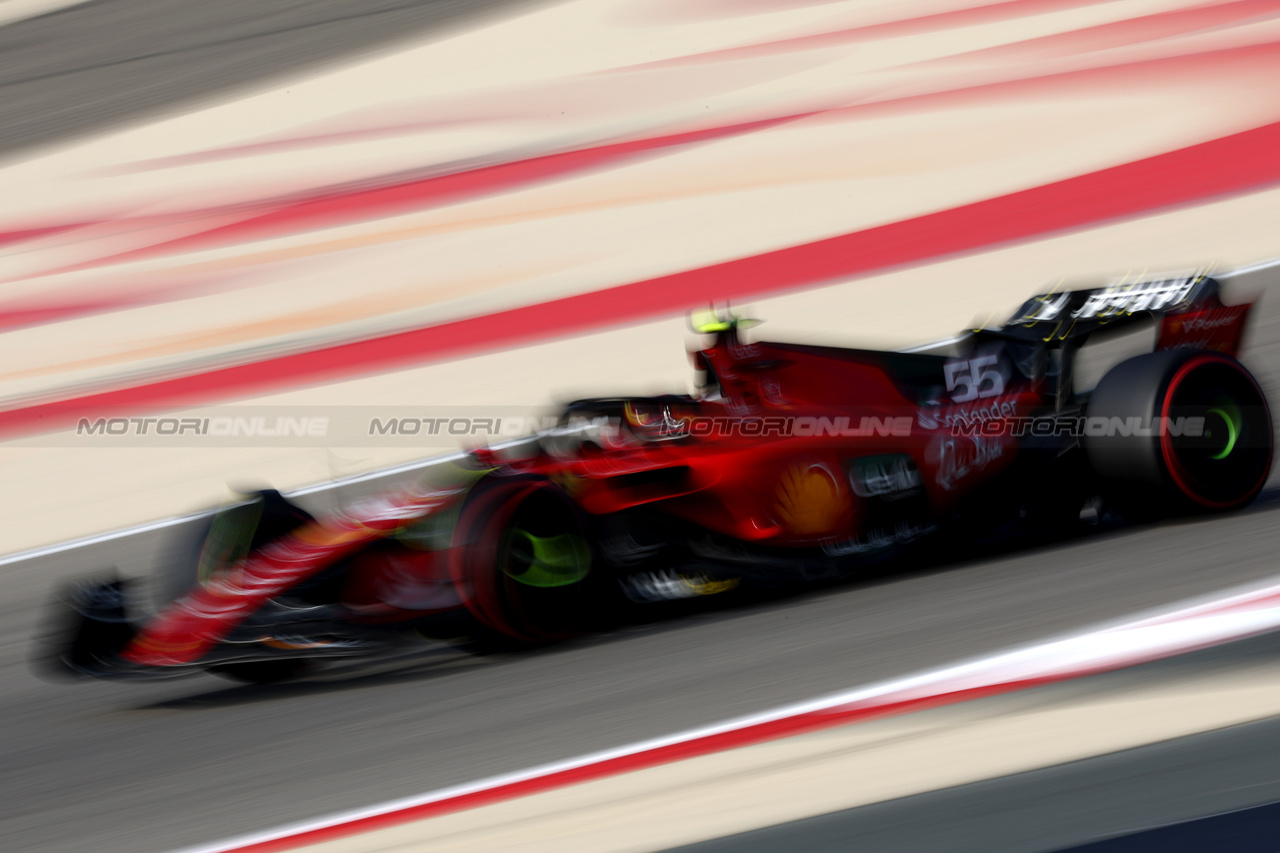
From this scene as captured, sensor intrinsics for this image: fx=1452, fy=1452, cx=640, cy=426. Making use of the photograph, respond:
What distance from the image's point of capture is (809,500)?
15.2 feet

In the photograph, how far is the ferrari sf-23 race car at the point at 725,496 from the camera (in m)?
4.29

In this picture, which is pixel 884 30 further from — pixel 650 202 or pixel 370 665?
pixel 370 665

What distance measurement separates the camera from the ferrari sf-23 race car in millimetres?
4289

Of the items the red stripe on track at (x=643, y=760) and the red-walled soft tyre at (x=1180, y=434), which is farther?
the red-walled soft tyre at (x=1180, y=434)

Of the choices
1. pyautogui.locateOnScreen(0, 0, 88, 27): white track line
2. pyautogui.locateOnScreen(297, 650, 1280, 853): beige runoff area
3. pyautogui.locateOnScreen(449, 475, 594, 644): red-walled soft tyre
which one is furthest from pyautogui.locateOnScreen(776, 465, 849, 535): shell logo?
pyautogui.locateOnScreen(0, 0, 88, 27): white track line

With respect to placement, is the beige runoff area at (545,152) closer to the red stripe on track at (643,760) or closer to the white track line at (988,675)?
the white track line at (988,675)

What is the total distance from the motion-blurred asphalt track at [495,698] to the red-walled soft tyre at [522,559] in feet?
0.49

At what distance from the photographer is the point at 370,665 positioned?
4855mm

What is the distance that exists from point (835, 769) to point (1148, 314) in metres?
2.67

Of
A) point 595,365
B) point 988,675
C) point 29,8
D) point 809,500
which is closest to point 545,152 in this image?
point 595,365

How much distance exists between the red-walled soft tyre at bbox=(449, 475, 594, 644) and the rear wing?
1.85 m

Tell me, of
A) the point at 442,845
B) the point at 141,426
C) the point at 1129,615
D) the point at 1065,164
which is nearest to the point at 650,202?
the point at 1065,164

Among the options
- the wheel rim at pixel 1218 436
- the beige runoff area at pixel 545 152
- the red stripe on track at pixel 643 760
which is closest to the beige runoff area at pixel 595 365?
the beige runoff area at pixel 545 152

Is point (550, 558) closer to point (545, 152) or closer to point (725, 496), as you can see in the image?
point (725, 496)
